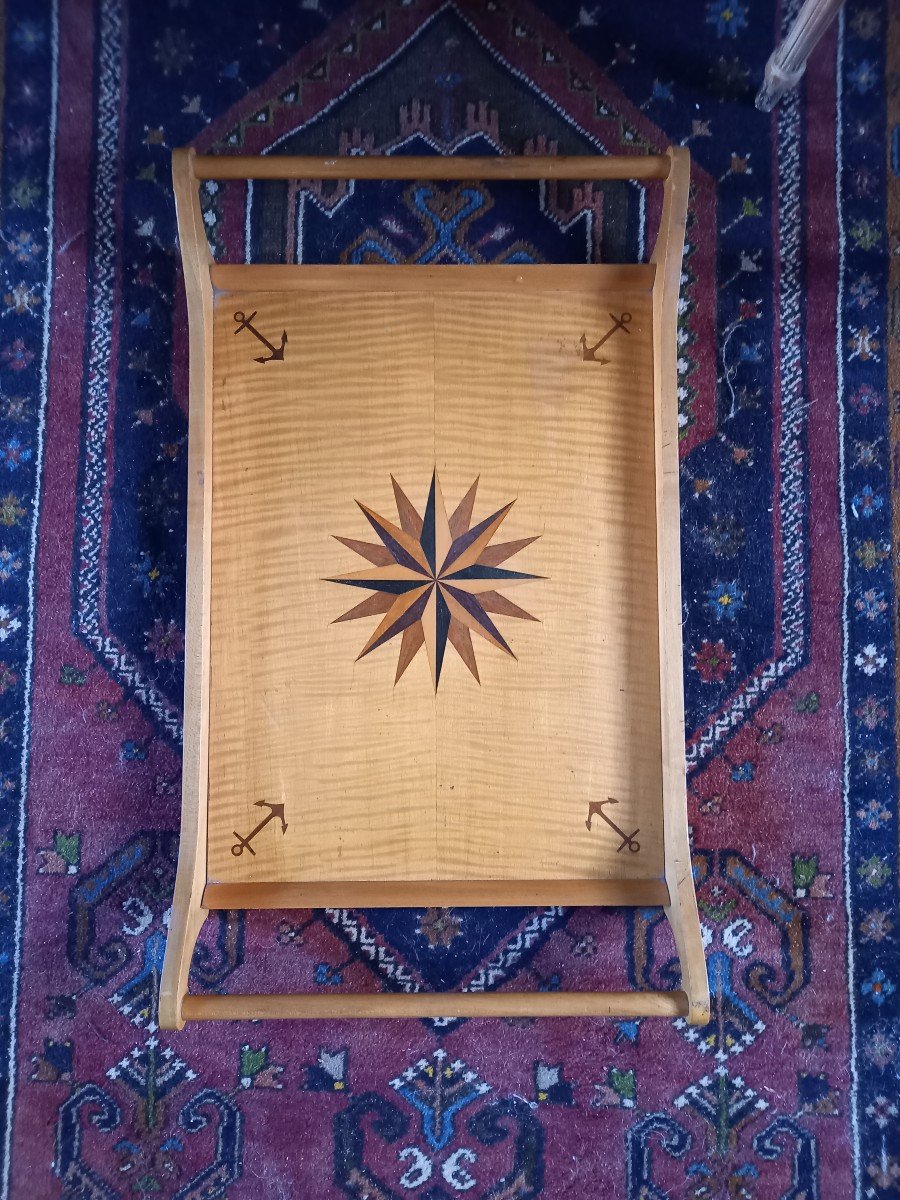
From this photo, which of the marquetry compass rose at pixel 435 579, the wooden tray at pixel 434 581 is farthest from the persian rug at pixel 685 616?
the marquetry compass rose at pixel 435 579

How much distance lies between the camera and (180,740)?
1.69 m

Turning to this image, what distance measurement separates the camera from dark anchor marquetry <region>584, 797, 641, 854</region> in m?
1.50

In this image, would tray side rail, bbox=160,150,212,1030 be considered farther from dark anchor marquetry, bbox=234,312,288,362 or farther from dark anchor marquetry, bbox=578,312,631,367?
dark anchor marquetry, bbox=578,312,631,367

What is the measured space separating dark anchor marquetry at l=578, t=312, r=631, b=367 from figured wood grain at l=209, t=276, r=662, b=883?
0.01 meters

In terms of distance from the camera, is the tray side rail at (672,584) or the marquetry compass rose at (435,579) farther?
the marquetry compass rose at (435,579)

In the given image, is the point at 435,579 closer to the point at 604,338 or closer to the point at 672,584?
the point at 672,584

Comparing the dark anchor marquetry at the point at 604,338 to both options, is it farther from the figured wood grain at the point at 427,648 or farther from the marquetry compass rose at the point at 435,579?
the marquetry compass rose at the point at 435,579

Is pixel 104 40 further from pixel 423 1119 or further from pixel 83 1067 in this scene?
pixel 423 1119

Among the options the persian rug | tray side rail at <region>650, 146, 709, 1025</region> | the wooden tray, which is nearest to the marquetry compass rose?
the wooden tray

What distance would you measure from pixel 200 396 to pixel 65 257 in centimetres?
51

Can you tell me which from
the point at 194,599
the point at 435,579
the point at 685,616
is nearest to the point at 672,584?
the point at 685,616

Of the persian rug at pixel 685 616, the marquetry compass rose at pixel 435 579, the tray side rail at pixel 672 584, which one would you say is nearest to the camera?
the tray side rail at pixel 672 584

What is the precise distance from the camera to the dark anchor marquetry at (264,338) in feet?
5.05

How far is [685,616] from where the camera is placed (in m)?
1.69
